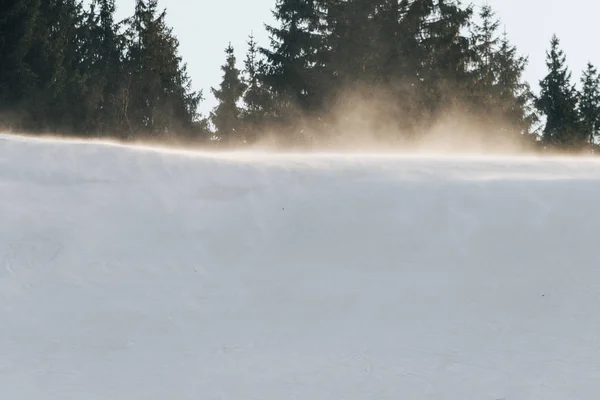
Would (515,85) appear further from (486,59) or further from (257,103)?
(257,103)

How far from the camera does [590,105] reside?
1483 inches

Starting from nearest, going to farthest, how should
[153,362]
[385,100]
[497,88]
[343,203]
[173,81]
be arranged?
[153,362] < [343,203] < [385,100] < [173,81] < [497,88]

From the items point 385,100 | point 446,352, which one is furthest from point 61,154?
point 385,100

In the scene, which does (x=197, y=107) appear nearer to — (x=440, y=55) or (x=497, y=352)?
(x=440, y=55)

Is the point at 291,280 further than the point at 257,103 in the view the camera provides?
No

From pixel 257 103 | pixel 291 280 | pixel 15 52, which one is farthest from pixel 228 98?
pixel 291 280

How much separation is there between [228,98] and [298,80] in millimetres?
18160

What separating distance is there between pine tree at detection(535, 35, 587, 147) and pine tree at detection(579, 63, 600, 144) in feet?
2.56

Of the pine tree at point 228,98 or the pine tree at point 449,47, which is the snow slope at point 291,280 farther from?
the pine tree at point 228,98

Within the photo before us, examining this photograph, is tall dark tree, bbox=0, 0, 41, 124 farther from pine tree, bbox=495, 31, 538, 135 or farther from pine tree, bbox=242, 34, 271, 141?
pine tree, bbox=495, 31, 538, 135

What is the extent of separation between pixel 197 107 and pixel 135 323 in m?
30.4

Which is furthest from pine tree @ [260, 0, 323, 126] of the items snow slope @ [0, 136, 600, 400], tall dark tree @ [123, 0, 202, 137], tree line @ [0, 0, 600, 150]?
snow slope @ [0, 136, 600, 400]

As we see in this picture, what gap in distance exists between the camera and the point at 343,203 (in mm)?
8570

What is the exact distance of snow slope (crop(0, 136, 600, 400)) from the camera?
16.8 feet
